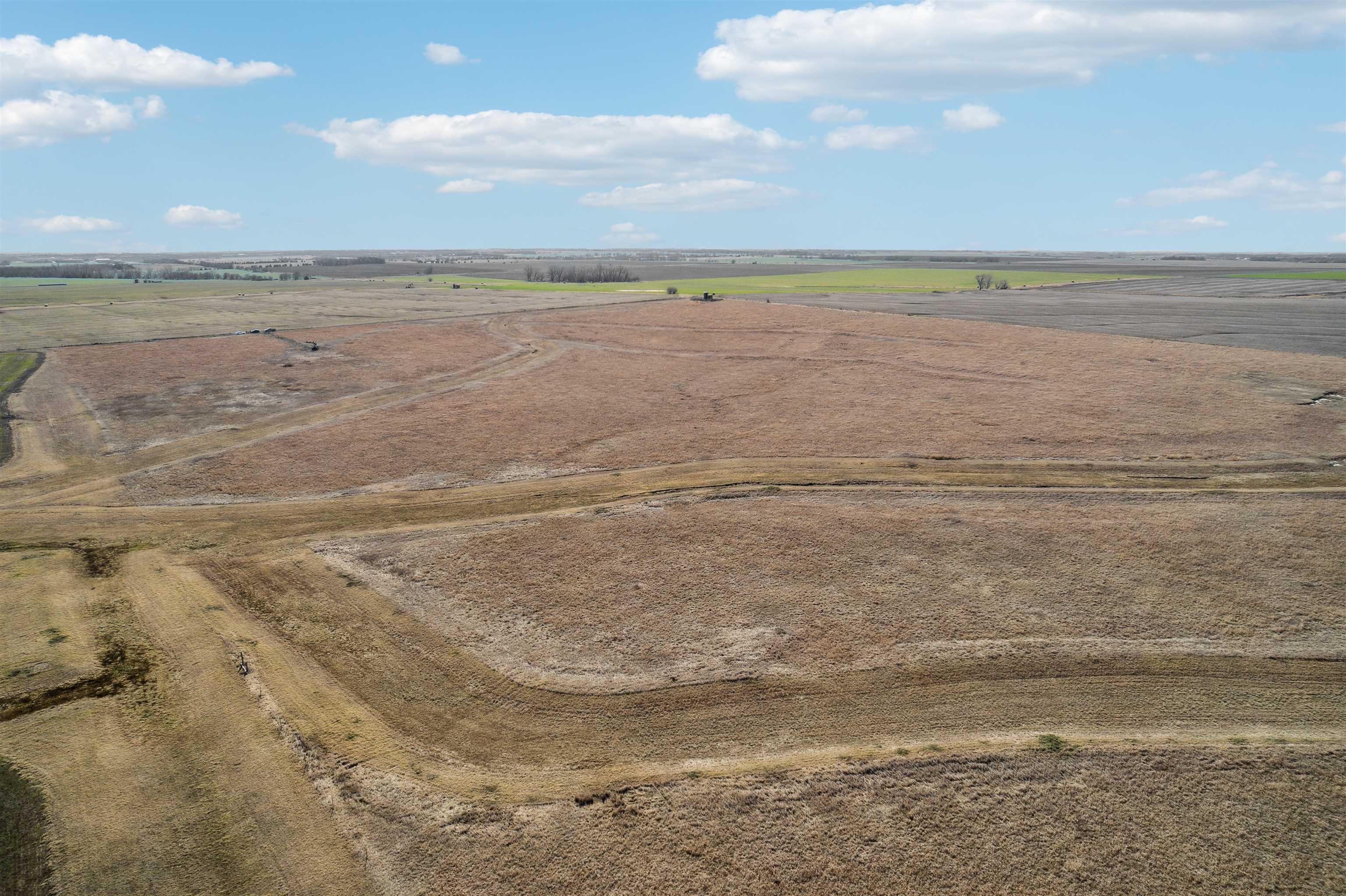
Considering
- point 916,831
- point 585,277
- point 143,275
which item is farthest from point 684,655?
point 143,275

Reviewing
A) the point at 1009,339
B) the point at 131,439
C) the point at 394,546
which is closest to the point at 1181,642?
the point at 394,546

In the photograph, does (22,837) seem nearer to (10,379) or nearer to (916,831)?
(916,831)

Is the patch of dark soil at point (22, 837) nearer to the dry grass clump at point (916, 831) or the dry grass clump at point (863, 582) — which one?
the dry grass clump at point (916, 831)

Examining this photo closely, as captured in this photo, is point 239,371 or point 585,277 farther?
point 585,277

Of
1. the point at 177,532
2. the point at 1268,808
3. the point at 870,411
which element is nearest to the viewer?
the point at 1268,808

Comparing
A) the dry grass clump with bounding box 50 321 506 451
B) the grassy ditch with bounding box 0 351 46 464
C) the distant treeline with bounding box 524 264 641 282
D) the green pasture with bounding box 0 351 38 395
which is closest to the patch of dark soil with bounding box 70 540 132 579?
the dry grass clump with bounding box 50 321 506 451

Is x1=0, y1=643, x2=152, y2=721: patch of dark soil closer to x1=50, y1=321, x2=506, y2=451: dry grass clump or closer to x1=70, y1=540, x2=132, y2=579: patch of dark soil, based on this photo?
x1=70, y1=540, x2=132, y2=579: patch of dark soil

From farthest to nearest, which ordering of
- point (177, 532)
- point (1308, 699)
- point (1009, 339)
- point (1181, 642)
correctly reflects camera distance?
point (1009, 339) < point (177, 532) < point (1181, 642) < point (1308, 699)

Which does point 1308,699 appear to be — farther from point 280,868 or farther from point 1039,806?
point 280,868

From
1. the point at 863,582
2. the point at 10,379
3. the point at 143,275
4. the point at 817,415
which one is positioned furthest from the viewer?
the point at 143,275
